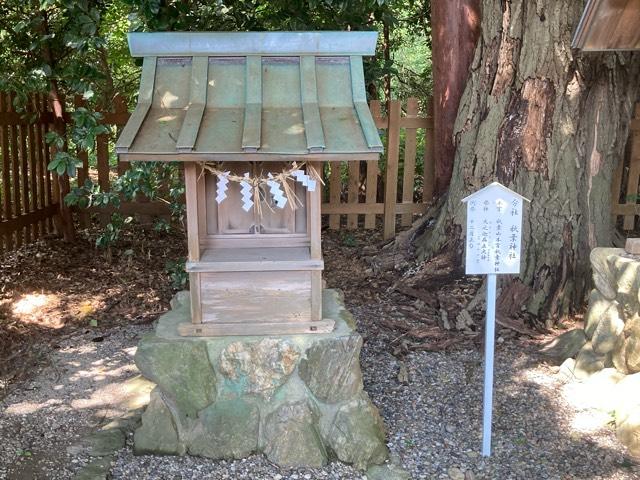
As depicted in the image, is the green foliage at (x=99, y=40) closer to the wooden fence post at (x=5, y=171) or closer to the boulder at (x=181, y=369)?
the wooden fence post at (x=5, y=171)

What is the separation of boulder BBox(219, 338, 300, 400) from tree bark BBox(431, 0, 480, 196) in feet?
12.7

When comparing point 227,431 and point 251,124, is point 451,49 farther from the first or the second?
Result: point 227,431

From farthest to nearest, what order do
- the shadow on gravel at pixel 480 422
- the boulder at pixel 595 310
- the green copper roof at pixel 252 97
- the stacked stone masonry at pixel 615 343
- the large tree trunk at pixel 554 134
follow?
the large tree trunk at pixel 554 134, the boulder at pixel 595 310, the stacked stone masonry at pixel 615 343, the shadow on gravel at pixel 480 422, the green copper roof at pixel 252 97

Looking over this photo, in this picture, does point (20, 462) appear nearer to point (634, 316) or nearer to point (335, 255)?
point (634, 316)

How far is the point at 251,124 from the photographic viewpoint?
3.09 meters

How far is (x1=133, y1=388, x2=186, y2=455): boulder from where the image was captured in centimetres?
341

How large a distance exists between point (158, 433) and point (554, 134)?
12.4 feet

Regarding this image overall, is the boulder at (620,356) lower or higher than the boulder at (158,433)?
higher

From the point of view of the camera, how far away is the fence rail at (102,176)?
639cm

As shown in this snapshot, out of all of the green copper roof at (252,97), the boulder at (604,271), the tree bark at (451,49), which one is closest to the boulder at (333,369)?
the green copper roof at (252,97)

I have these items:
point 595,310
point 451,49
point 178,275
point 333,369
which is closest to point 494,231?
point 333,369

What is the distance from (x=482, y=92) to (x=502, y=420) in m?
3.00

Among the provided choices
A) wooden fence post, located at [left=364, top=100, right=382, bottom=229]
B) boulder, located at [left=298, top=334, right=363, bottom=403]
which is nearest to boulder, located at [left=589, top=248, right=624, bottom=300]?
boulder, located at [left=298, top=334, right=363, bottom=403]

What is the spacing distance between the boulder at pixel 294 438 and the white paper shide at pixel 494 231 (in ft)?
3.88
